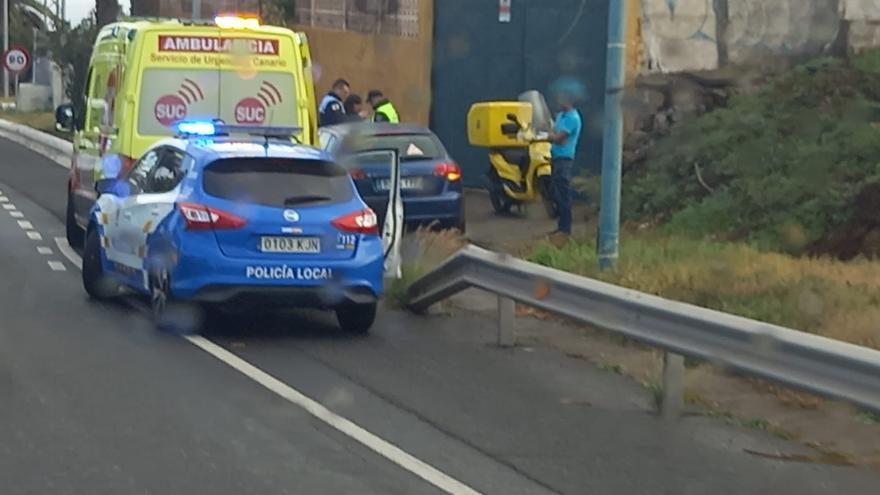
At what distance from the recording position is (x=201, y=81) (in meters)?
17.2

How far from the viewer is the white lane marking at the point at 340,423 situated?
8625 millimetres

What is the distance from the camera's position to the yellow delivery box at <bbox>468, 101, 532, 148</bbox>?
2259 cm

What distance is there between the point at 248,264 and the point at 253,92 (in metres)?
4.60

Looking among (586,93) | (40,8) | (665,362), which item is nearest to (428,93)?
(586,93)

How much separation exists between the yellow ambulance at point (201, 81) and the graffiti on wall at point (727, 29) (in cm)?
768

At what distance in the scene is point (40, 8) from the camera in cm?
8475

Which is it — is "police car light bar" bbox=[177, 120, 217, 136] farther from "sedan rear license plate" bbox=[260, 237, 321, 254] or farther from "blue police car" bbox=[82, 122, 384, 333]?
"sedan rear license plate" bbox=[260, 237, 321, 254]

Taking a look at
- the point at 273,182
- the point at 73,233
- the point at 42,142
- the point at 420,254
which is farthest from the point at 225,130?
the point at 42,142

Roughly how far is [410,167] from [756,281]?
7214 millimetres

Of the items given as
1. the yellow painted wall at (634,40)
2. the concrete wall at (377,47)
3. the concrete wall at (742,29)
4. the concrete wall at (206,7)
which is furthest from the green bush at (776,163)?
the concrete wall at (206,7)

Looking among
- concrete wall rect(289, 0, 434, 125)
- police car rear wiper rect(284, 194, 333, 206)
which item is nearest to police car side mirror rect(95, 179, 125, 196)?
police car rear wiper rect(284, 194, 333, 206)

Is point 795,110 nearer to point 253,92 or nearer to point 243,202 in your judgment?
point 253,92

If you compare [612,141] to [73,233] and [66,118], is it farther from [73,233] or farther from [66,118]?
[66,118]

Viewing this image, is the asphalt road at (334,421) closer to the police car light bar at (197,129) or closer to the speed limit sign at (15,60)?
the police car light bar at (197,129)
